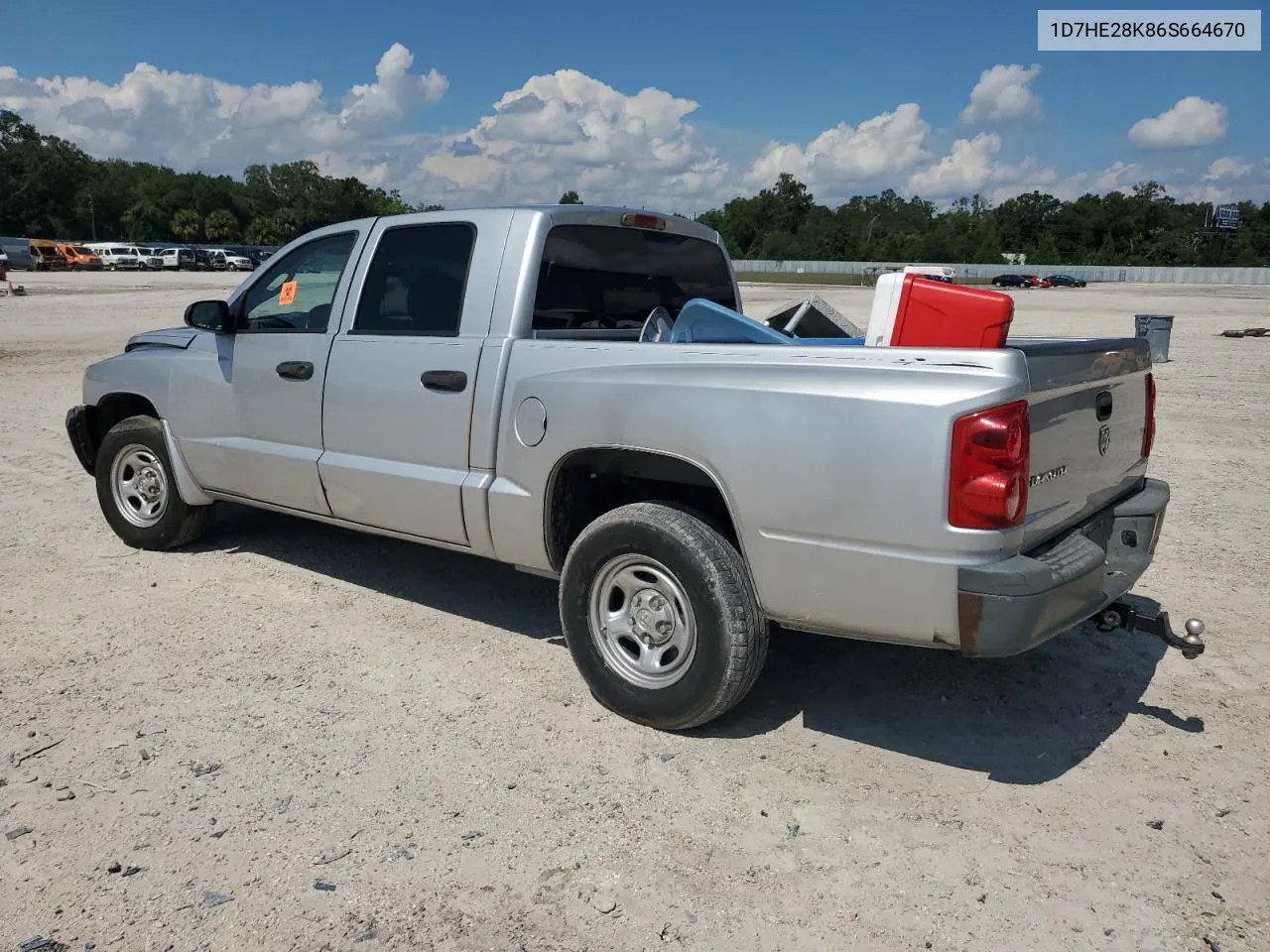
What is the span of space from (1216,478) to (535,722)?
21.7ft

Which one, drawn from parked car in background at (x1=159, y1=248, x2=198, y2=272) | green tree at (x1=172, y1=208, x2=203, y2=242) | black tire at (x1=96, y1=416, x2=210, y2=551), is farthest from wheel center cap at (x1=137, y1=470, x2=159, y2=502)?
green tree at (x1=172, y1=208, x2=203, y2=242)

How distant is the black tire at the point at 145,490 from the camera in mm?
5805

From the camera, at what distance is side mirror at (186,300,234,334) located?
525 cm

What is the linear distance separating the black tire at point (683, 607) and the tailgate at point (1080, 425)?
998 millimetres

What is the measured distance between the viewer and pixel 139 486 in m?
6.02

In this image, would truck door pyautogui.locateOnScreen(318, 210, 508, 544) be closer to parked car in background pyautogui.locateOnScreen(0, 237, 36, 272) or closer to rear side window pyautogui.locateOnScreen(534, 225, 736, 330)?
rear side window pyautogui.locateOnScreen(534, 225, 736, 330)

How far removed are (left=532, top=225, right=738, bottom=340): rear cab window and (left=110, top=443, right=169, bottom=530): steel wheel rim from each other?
292 cm

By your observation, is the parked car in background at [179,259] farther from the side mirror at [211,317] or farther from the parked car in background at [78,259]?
the side mirror at [211,317]

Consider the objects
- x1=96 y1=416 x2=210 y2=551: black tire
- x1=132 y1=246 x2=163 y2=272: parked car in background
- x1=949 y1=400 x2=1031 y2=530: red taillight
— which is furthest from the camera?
x1=132 y1=246 x2=163 y2=272: parked car in background

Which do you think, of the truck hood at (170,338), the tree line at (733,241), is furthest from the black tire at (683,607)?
the tree line at (733,241)

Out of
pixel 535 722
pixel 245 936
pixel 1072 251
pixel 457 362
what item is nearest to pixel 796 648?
pixel 535 722

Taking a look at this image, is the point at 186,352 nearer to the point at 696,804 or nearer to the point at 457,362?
the point at 457,362

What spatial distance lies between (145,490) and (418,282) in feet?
8.57

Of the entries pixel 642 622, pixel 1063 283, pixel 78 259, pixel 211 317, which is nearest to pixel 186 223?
pixel 78 259
